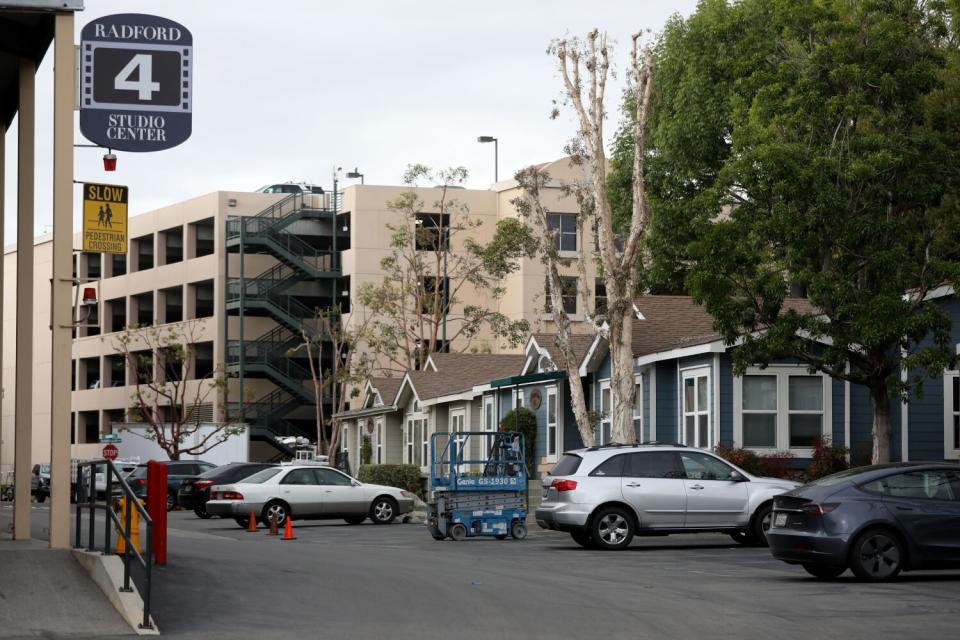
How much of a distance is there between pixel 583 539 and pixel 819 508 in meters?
7.64

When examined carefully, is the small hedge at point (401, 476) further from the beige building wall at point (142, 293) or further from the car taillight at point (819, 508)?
the car taillight at point (819, 508)

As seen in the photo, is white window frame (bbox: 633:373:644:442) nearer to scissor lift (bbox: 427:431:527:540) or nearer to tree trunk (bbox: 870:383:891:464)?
tree trunk (bbox: 870:383:891:464)

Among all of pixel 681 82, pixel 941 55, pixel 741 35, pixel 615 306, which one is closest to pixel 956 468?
pixel 941 55

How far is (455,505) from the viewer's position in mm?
26406

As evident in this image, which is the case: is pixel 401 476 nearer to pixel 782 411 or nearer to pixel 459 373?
pixel 459 373

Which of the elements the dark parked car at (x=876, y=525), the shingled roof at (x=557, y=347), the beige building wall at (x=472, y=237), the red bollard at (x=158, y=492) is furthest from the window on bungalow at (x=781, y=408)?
the beige building wall at (x=472, y=237)

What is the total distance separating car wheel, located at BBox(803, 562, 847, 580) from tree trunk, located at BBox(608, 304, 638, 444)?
1603 cm

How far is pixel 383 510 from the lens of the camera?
34094 millimetres

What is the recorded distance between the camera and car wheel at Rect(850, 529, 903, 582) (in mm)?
16875

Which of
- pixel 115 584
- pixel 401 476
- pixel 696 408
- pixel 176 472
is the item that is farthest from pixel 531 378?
pixel 115 584

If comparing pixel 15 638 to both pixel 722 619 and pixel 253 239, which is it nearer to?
pixel 722 619

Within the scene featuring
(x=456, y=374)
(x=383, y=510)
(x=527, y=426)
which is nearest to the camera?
(x=383, y=510)

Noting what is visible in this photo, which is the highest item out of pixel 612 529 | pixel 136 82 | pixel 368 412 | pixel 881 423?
pixel 136 82

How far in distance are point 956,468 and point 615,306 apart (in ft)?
57.7
